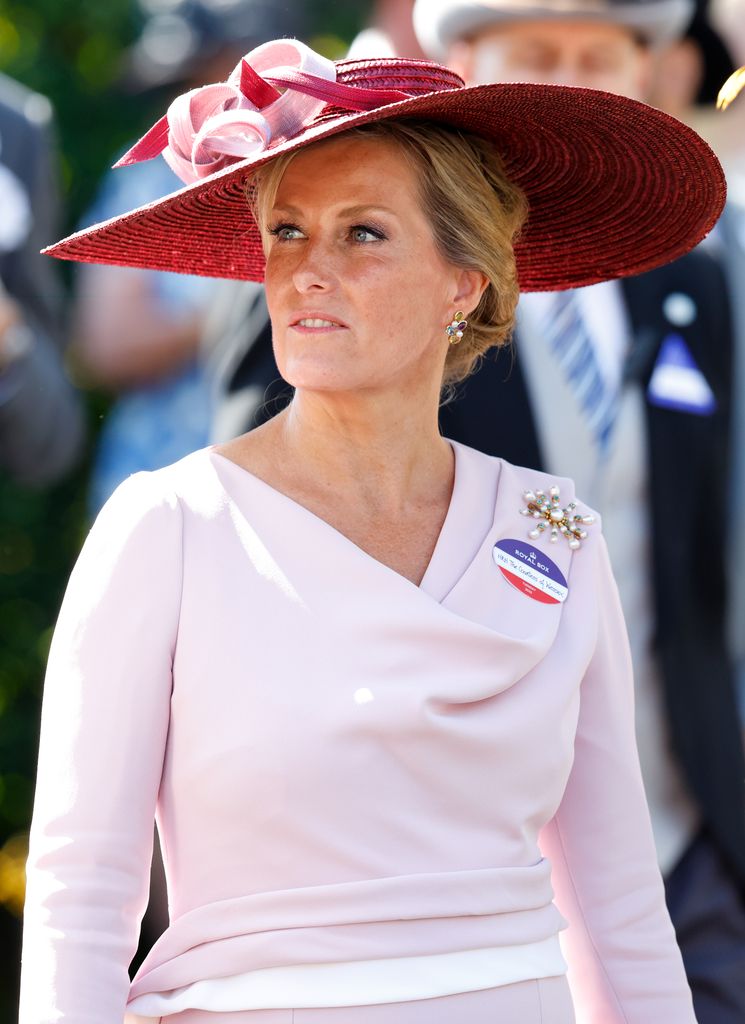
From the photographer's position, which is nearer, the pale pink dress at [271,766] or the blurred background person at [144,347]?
the pale pink dress at [271,766]

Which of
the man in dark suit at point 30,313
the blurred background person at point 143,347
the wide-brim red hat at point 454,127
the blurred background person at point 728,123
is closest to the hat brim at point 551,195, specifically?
the wide-brim red hat at point 454,127

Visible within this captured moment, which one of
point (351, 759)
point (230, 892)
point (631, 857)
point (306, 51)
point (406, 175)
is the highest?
point (306, 51)

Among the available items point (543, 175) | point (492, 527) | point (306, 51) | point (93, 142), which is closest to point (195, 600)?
point (492, 527)

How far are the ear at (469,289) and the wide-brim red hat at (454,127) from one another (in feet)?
0.69

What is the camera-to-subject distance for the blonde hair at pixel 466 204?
2.54 m

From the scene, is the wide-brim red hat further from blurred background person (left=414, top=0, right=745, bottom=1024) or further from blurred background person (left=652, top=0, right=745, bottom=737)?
blurred background person (left=652, top=0, right=745, bottom=737)

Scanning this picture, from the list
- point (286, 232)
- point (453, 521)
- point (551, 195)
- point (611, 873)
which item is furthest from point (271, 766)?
point (551, 195)

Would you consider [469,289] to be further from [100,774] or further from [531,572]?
[100,774]

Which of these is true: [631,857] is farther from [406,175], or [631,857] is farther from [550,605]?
Result: [406,175]

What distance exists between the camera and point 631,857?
106 inches

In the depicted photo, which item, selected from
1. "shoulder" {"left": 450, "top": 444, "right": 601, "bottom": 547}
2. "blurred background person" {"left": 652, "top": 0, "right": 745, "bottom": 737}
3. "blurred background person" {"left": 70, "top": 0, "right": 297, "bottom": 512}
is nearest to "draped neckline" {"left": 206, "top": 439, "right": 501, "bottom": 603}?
"shoulder" {"left": 450, "top": 444, "right": 601, "bottom": 547}

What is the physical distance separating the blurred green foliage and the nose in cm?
330

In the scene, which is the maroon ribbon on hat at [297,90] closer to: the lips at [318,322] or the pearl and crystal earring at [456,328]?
the lips at [318,322]

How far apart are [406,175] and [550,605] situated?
26.8 inches
